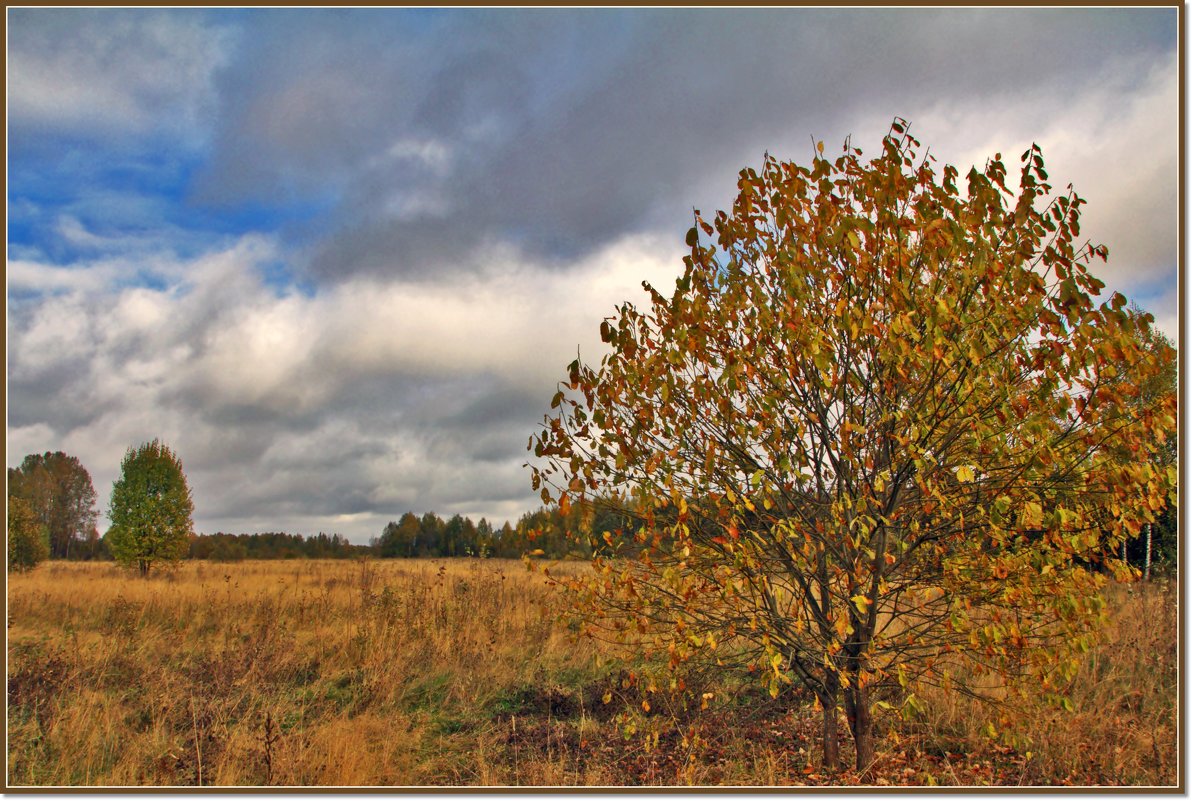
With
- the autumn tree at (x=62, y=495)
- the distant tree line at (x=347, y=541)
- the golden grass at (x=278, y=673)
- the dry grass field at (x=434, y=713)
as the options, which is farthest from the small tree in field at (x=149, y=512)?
the autumn tree at (x=62, y=495)

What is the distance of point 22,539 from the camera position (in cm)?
2114

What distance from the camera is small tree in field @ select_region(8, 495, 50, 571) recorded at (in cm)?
2052

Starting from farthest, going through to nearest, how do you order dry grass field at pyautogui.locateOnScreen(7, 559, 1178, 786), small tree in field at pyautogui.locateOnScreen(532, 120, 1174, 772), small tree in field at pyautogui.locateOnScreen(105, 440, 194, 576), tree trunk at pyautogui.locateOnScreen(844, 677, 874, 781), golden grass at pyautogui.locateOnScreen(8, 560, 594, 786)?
small tree in field at pyautogui.locateOnScreen(105, 440, 194, 576), golden grass at pyautogui.locateOnScreen(8, 560, 594, 786), dry grass field at pyautogui.locateOnScreen(7, 559, 1178, 786), tree trunk at pyautogui.locateOnScreen(844, 677, 874, 781), small tree in field at pyautogui.locateOnScreen(532, 120, 1174, 772)

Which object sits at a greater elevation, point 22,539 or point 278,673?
point 22,539

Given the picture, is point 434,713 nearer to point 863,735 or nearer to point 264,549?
point 863,735

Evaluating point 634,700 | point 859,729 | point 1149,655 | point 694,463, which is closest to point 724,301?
point 694,463

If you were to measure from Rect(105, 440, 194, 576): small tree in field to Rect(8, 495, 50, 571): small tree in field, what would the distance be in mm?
2350

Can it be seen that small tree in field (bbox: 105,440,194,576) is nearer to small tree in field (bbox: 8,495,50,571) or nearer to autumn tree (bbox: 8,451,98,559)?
small tree in field (bbox: 8,495,50,571)

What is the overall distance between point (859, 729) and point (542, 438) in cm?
320

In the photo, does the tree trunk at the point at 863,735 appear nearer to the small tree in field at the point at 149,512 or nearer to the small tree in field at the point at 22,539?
the small tree in field at the point at 22,539

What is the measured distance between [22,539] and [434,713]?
20027mm

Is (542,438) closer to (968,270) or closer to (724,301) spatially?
(724,301)

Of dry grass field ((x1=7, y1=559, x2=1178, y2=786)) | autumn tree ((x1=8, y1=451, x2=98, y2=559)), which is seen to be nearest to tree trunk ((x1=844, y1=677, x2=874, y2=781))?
dry grass field ((x1=7, y1=559, x2=1178, y2=786))

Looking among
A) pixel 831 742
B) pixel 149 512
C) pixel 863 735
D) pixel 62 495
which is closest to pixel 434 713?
pixel 831 742
